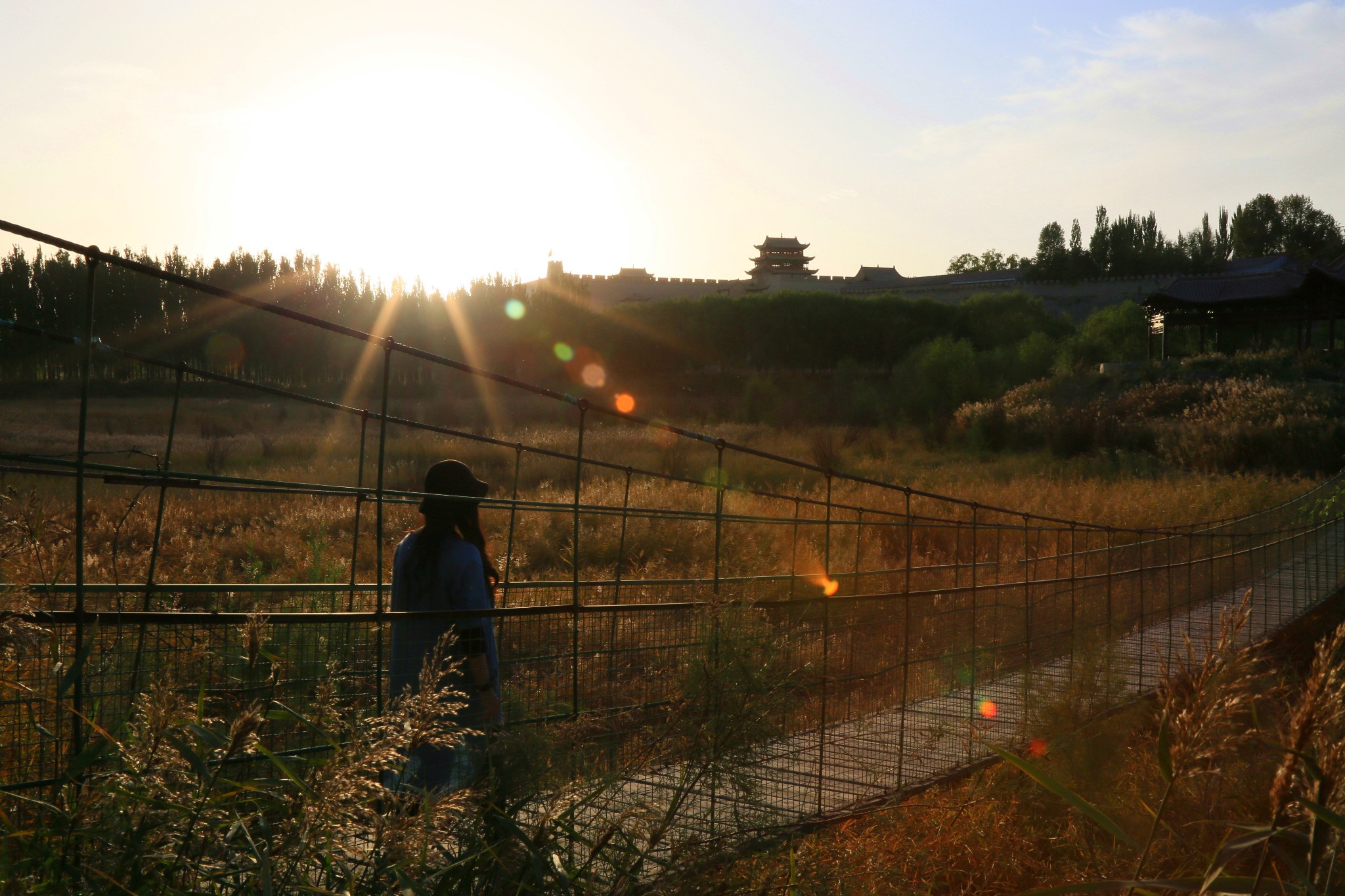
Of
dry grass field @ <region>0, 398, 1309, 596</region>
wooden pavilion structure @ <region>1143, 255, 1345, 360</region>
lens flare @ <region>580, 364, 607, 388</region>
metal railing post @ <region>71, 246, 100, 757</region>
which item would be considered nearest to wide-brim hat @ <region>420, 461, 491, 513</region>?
dry grass field @ <region>0, 398, 1309, 596</region>

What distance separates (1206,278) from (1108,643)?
115 ft

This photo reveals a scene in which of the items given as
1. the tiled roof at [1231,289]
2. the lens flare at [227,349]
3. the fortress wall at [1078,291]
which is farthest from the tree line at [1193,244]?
the lens flare at [227,349]

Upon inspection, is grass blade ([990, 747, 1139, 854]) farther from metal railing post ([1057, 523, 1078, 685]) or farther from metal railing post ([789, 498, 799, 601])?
metal railing post ([1057, 523, 1078, 685])

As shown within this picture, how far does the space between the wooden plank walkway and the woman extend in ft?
1.56

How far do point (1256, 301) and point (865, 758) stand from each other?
1344 inches

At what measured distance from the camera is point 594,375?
40.5m

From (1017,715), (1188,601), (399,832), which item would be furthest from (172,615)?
(1188,601)

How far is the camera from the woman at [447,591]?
2551mm

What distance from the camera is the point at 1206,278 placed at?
35219 millimetres

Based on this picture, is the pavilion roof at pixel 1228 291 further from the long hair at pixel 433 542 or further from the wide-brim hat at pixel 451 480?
the long hair at pixel 433 542

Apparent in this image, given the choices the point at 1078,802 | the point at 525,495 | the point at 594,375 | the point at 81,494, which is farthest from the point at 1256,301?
the point at 81,494

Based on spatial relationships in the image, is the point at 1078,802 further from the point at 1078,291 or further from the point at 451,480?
the point at 1078,291

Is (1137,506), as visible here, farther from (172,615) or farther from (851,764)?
(172,615)

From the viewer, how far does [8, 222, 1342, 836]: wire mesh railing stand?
192 centimetres
